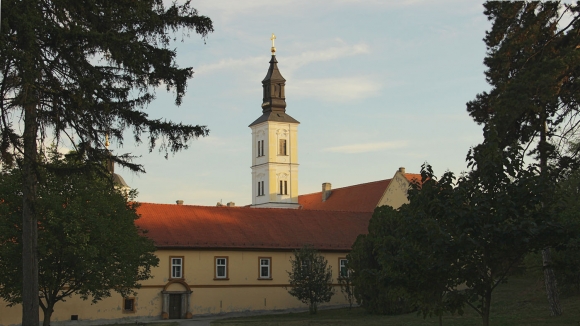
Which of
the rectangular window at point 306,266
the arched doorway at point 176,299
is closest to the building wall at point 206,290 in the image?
the arched doorway at point 176,299

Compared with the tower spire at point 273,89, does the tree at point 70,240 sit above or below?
below

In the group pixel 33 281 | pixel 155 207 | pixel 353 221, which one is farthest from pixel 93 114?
pixel 353 221

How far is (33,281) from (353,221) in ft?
110

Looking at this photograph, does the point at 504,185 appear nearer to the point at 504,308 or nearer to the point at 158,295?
the point at 504,308

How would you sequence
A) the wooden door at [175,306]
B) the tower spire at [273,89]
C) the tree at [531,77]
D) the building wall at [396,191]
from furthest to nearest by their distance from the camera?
1. the tower spire at [273,89]
2. the building wall at [396,191]
3. the wooden door at [175,306]
4. the tree at [531,77]

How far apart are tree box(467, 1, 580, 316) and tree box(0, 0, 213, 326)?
8056 millimetres

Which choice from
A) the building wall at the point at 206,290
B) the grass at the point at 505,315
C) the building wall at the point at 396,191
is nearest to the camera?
the grass at the point at 505,315

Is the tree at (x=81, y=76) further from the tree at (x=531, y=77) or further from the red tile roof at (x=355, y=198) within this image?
the red tile roof at (x=355, y=198)

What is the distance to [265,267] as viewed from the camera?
40.6 m

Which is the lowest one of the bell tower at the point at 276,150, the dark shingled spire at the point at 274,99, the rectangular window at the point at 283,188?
the rectangular window at the point at 283,188

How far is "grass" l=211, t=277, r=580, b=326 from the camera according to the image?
2373cm

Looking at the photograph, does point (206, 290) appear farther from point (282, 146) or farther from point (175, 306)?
point (282, 146)

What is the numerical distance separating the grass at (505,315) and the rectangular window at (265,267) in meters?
3.39

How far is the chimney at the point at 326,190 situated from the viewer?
76.7 metres
